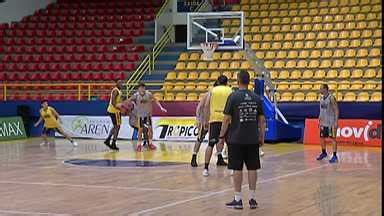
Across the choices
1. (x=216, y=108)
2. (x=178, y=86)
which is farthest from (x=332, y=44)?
(x=216, y=108)

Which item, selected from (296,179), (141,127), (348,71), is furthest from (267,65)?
(296,179)

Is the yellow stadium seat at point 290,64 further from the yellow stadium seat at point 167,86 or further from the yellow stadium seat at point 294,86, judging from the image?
the yellow stadium seat at point 167,86

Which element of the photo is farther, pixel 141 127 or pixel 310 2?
pixel 310 2

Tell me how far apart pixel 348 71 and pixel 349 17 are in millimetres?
3795

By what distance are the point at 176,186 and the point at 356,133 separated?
35.9 ft

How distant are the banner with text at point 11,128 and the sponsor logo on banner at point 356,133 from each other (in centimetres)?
1051

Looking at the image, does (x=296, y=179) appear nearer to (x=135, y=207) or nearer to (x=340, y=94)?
(x=135, y=207)

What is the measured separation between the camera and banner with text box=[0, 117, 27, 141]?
27.2 metres

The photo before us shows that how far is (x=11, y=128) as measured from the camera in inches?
1089

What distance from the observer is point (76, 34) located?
3406 centimetres

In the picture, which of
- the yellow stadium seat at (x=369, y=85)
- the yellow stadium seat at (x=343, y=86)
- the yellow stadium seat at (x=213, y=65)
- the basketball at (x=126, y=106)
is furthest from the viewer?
the yellow stadium seat at (x=213, y=65)

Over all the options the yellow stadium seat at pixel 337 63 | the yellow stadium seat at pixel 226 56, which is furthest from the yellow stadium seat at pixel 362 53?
the yellow stadium seat at pixel 226 56

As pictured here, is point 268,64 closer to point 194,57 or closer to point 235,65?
point 235,65

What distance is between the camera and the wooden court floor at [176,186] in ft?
36.4
